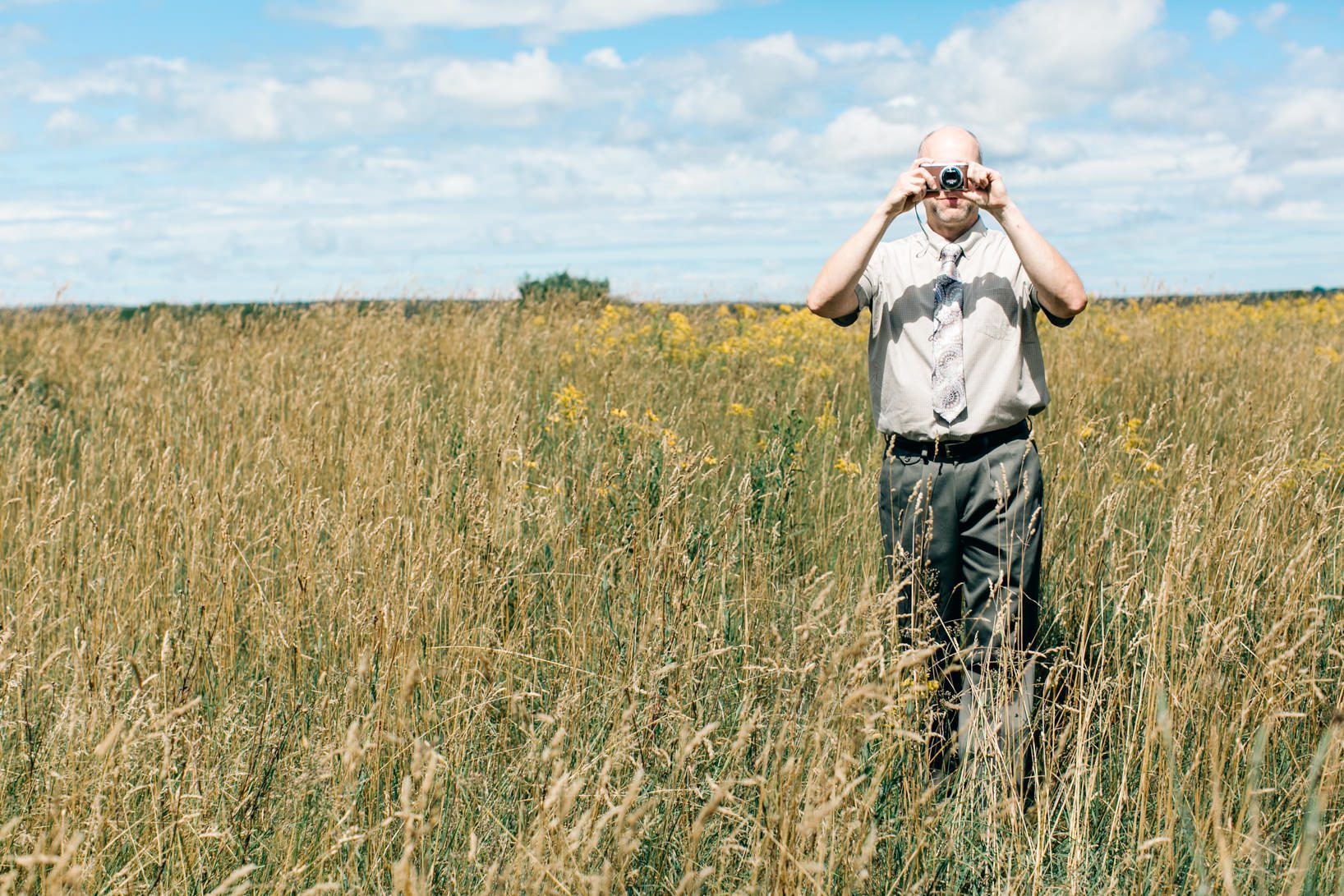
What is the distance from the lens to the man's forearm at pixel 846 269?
2688 millimetres

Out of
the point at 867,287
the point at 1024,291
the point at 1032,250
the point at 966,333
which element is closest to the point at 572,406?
the point at 867,287

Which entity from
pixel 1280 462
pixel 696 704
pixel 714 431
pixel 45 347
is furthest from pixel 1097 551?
pixel 45 347

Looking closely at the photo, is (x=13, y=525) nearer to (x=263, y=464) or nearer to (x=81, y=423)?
(x=263, y=464)

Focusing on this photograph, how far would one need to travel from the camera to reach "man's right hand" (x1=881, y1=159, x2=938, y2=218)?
8.77ft

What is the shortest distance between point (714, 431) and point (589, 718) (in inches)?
104

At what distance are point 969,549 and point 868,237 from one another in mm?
975

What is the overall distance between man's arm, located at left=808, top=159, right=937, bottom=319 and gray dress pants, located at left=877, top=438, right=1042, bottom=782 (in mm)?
567

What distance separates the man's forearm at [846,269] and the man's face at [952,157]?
19 cm

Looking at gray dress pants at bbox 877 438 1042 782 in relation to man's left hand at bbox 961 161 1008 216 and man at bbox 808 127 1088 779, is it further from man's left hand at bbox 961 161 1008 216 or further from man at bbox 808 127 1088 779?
man's left hand at bbox 961 161 1008 216

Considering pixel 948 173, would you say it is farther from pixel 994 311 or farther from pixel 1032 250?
pixel 994 311

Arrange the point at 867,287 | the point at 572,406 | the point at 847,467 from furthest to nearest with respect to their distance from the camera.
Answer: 1. the point at 572,406
2. the point at 847,467
3. the point at 867,287

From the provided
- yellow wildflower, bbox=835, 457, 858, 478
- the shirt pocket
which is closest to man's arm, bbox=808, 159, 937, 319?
the shirt pocket

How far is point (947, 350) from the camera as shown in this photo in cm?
278

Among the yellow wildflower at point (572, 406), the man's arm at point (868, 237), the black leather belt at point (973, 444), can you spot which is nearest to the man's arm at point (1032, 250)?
the man's arm at point (868, 237)
